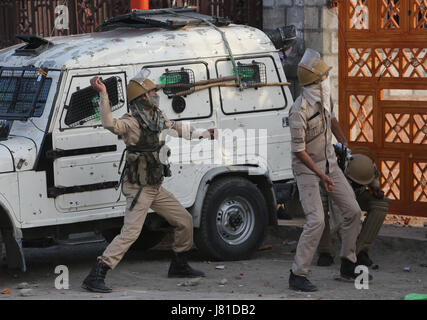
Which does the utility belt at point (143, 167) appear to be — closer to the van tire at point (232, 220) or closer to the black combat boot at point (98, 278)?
the black combat boot at point (98, 278)

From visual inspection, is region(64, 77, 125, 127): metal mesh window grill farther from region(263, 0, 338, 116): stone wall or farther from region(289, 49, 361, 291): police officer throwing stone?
region(263, 0, 338, 116): stone wall

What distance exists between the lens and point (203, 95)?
10227 millimetres

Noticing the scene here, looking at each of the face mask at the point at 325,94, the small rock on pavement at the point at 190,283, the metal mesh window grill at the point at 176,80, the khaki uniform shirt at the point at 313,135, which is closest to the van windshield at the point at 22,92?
the metal mesh window grill at the point at 176,80

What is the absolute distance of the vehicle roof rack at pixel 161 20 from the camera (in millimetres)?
10430

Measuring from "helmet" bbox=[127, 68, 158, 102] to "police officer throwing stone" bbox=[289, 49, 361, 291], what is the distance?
1.25m

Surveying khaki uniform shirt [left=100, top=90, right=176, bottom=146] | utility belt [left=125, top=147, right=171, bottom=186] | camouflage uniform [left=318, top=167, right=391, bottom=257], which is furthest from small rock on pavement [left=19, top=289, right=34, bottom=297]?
camouflage uniform [left=318, top=167, right=391, bottom=257]

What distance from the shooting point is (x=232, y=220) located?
10.4 metres

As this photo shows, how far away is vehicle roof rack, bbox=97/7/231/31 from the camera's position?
10.4 meters

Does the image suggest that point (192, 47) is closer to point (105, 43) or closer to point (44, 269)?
point (105, 43)

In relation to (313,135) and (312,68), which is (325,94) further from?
(313,135)

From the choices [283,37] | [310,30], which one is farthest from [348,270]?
[310,30]

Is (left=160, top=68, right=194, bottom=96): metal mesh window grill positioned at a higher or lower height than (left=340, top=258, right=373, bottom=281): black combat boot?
higher
